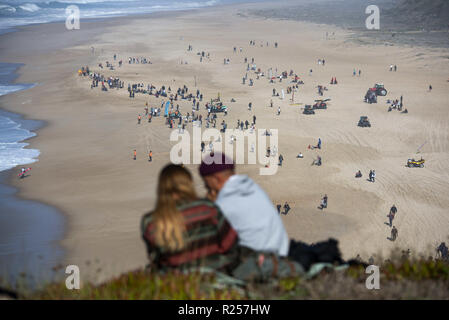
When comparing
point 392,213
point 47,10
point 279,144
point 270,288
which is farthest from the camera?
point 47,10

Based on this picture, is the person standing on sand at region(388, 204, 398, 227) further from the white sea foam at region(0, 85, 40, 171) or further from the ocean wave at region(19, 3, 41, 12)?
the ocean wave at region(19, 3, 41, 12)

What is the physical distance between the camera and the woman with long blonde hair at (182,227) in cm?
424

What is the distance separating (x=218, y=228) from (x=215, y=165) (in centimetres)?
73

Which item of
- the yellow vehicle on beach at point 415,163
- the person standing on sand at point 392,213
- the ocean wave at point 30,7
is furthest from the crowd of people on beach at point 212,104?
the ocean wave at point 30,7

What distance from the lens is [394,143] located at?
100 ft

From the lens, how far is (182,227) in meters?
4.26

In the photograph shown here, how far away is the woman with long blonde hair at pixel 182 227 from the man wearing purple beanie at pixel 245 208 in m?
0.24

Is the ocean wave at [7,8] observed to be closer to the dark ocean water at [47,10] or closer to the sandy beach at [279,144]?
the dark ocean water at [47,10]

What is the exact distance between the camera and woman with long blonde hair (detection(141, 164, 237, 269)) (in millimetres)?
4242

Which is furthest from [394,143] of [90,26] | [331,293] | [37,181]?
[90,26]

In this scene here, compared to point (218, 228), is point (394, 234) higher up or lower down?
lower down

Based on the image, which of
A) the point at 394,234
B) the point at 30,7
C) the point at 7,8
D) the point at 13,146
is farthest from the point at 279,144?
the point at 30,7

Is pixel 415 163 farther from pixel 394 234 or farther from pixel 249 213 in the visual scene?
pixel 249 213
